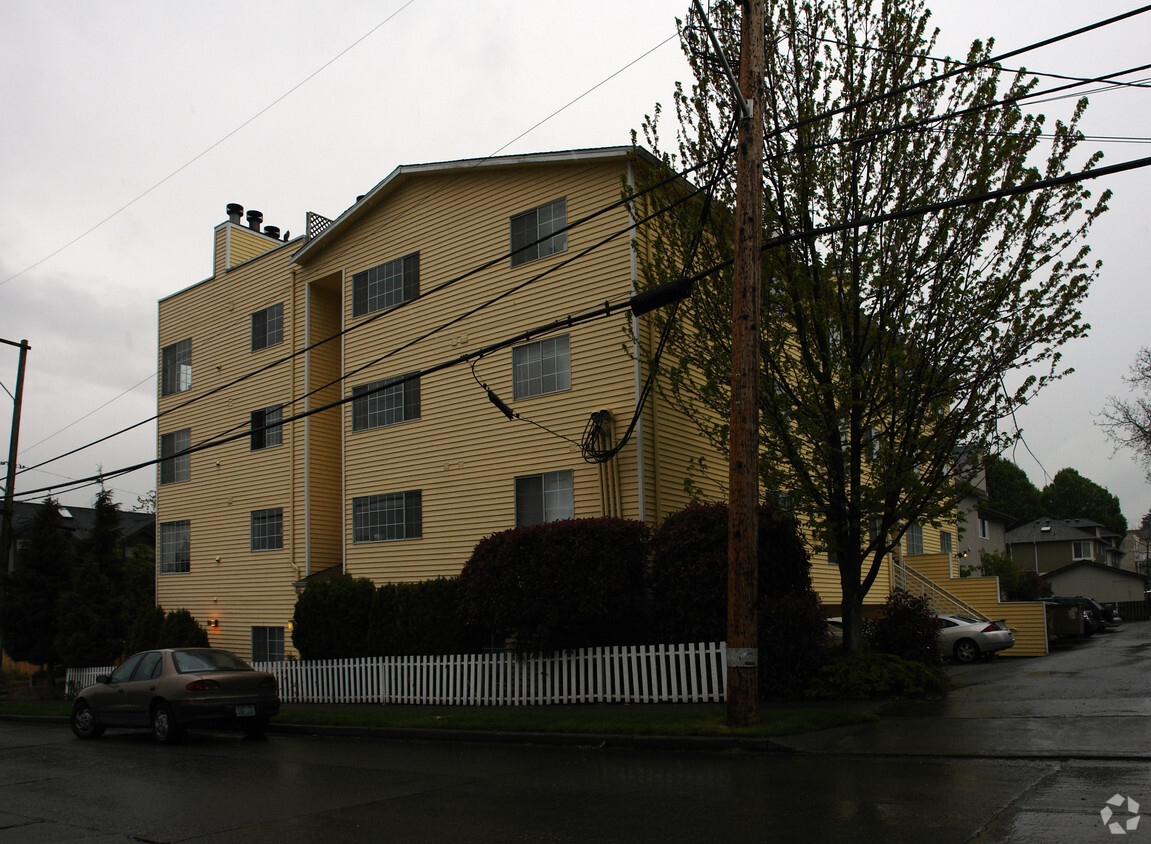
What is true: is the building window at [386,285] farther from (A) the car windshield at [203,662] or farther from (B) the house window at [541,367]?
(A) the car windshield at [203,662]

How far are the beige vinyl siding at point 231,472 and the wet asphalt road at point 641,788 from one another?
12.0 meters

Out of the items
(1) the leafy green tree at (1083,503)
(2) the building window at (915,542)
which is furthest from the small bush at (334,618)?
(1) the leafy green tree at (1083,503)

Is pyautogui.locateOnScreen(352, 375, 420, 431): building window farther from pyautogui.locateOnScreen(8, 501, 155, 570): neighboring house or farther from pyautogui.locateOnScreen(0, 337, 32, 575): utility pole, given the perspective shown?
pyautogui.locateOnScreen(8, 501, 155, 570): neighboring house

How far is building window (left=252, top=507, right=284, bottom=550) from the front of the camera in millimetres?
25109

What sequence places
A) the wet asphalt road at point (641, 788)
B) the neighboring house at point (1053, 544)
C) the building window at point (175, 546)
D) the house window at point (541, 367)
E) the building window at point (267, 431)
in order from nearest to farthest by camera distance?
the wet asphalt road at point (641, 788) < the house window at point (541, 367) < the building window at point (267, 431) < the building window at point (175, 546) < the neighboring house at point (1053, 544)

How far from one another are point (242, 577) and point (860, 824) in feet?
73.7

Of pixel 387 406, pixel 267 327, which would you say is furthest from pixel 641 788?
pixel 267 327

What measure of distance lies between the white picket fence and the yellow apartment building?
2.85 m

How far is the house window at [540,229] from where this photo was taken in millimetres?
19875

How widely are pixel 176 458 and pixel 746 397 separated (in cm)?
2282

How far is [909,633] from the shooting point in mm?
16484

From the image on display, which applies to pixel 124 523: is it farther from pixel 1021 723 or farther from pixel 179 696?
pixel 1021 723

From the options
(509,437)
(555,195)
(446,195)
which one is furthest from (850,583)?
(446,195)

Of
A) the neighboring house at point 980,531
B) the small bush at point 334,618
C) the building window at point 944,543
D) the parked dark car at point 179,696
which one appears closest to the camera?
the parked dark car at point 179,696
